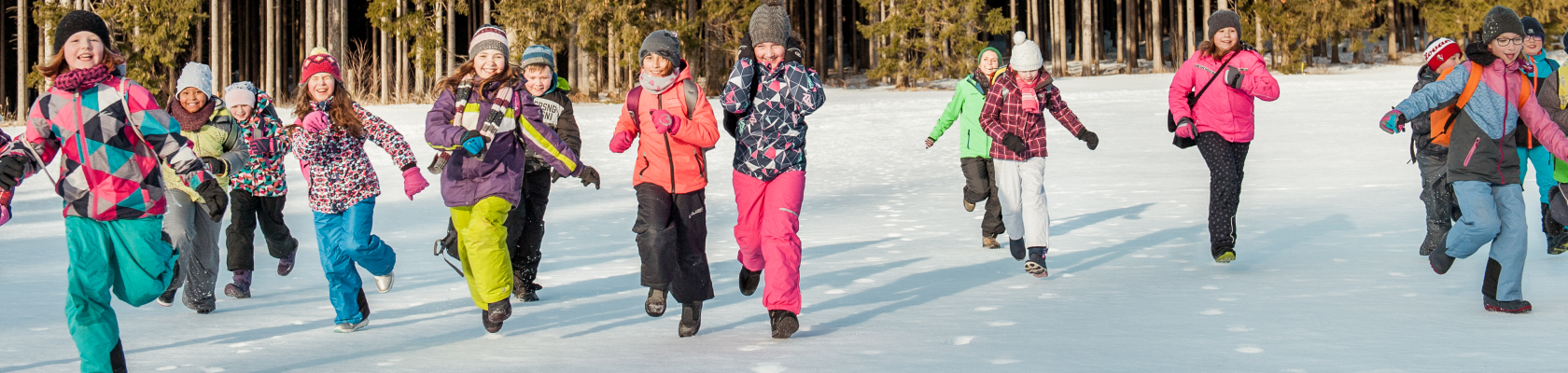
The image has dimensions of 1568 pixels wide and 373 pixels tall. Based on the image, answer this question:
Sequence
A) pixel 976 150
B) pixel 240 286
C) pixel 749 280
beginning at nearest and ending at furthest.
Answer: pixel 749 280, pixel 240 286, pixel 976 150

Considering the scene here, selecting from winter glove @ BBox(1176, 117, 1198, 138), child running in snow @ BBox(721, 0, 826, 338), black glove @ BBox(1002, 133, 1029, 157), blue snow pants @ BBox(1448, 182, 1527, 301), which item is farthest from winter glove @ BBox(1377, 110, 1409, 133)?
child running in snow @ BBox(721, 0, 826, 338)

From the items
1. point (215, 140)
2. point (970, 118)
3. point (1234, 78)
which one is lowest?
point (215, 140)

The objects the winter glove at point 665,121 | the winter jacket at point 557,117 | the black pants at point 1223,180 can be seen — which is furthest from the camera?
the black pants at point 1223,180

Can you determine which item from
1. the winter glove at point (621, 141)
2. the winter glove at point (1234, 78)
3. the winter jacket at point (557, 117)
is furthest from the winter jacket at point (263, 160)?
the winter glove at point (1234, 78)

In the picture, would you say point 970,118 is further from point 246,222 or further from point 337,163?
point 246,222

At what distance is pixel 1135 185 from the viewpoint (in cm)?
1327

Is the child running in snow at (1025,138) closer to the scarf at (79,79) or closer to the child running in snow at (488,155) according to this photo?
the child running in snow at (488,155)

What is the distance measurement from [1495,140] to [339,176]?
5.22 meters

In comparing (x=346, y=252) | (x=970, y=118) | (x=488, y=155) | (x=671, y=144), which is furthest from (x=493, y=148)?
(x=970, y=118)

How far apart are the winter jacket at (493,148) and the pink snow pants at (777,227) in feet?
2.66

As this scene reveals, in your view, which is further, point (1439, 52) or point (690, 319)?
point (1439, 52)

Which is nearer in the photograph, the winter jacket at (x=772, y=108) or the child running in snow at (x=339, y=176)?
the winter jacket at (x=772, y=108)

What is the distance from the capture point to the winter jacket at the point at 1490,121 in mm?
5688

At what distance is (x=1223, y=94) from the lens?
7.48 metres
